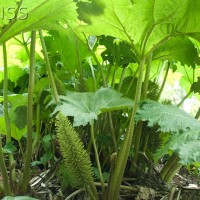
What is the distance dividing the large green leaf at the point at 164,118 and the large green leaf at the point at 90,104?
58mm

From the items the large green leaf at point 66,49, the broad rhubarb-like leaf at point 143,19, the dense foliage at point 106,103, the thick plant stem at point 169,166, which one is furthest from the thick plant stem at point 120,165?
the large green leaf at point 66,49

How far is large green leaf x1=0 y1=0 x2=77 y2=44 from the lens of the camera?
92 cm

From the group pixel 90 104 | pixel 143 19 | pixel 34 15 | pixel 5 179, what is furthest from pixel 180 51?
pixel 5 179

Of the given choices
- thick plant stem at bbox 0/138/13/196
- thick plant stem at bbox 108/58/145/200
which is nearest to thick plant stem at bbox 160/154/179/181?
thick plant stem at bbox 108/58/145/200

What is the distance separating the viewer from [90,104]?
38.8 inches

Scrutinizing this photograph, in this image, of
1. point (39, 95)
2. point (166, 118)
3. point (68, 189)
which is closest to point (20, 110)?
point (39, 95)

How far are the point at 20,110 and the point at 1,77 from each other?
19.9 inches

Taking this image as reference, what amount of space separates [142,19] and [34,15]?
30 centimetres

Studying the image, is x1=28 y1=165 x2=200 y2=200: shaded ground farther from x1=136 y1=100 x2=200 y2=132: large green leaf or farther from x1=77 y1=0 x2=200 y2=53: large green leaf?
x1=77 y1=0 x2=200 y2=53: large green leaf

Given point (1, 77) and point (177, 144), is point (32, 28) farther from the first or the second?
point (1, 77)

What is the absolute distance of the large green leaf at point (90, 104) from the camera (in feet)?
2.81

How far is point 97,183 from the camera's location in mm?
1047

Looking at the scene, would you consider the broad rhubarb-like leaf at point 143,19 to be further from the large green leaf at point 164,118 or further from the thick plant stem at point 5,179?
the thick plant stem at point 5,179

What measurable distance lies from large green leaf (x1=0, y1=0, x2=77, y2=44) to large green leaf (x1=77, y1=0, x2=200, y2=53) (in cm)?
5
